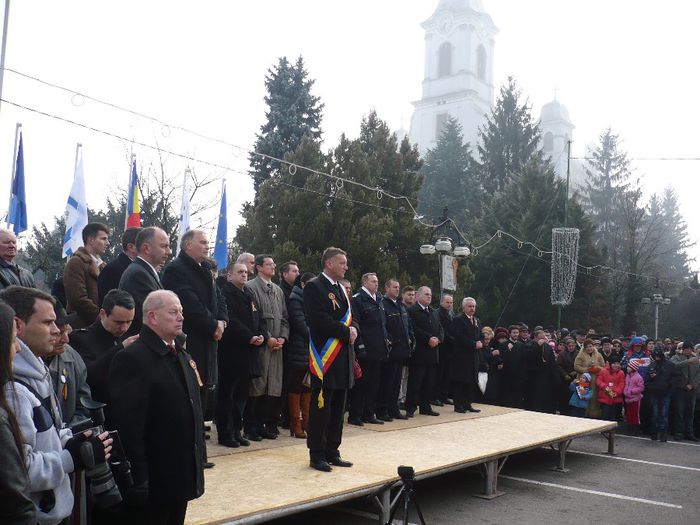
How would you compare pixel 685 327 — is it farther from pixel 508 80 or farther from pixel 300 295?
pixel 300 295

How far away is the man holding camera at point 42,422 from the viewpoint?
8.45 ft

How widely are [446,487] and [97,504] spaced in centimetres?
526

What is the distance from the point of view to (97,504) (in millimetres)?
3258


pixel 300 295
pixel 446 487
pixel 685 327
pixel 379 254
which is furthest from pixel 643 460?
pixel 685 327

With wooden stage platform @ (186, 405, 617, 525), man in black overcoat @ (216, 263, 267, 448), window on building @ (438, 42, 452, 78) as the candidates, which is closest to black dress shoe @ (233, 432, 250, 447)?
man in black overcoat @ (216, 263, 267, 448)

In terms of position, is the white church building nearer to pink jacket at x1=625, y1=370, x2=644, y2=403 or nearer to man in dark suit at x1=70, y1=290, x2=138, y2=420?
pink jacket at x1=625, y1=370, x2=644, y2=403

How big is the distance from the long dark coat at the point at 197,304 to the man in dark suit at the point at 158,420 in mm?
1680

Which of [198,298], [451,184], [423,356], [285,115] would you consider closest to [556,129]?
[451,184]

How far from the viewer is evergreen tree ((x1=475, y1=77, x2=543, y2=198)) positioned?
1838 inches

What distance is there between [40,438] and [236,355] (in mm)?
3896

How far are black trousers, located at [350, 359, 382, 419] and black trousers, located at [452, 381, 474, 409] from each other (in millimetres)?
2122

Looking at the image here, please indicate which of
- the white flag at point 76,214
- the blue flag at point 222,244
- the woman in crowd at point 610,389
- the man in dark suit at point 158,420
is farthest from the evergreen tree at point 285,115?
the man in dark suit at point 158,420

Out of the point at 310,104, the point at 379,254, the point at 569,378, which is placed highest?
the point at 310,104

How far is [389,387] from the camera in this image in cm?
912
